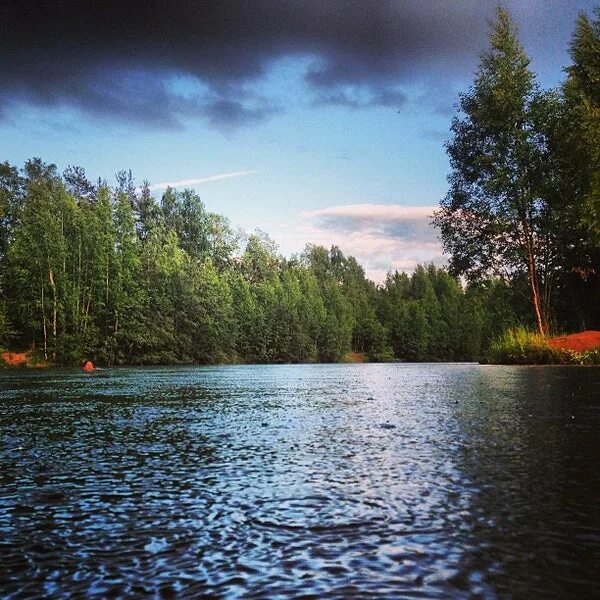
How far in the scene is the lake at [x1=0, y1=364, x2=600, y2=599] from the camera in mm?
2299

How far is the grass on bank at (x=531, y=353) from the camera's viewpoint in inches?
931

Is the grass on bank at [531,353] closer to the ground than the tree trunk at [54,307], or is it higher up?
closer to the ground

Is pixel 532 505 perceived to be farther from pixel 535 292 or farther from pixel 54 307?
pixel 54 307

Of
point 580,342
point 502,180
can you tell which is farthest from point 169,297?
point 580,342

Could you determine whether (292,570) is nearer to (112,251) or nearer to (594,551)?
(594,551)

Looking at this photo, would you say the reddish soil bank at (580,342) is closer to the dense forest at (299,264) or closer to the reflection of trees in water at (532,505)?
the dense forest at (299,264)

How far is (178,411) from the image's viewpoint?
9.49m

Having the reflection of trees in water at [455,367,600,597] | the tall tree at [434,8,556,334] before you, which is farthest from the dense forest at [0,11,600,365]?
the reflection of trees in water at [455,367,600,597]

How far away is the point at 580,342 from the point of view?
24438 millimetres

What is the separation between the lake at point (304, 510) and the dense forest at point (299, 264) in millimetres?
21481

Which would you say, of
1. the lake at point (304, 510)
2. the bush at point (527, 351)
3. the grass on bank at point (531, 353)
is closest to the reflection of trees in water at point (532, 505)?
the lake at point (304, 510)

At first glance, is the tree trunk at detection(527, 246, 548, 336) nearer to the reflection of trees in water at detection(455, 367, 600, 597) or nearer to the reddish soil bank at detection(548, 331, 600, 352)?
the reddish soil bank at detection(548, 331, 600, 352)

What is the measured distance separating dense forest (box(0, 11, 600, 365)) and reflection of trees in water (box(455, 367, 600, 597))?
67.0ft

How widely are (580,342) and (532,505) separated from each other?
23.4 metres
